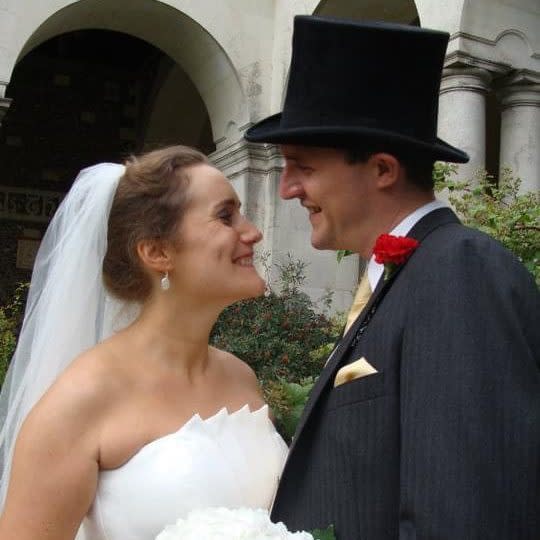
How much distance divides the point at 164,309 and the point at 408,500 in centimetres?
122

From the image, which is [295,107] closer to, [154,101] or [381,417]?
[381,417]

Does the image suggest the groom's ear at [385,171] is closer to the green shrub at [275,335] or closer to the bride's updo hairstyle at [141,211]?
the bride's updo hairstyle at [141,211]

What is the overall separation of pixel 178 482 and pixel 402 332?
0.94 meters

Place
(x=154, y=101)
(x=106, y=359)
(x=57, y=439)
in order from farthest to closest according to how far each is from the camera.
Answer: (x=154, y=101) < (x=106, y=359) < (x=57, y=439)

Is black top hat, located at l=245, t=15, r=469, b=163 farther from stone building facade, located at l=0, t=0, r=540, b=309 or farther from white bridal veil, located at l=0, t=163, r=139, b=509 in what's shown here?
stone building facade, located at l=0, t=0, r=540, b=309

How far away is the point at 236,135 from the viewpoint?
9.37 meters

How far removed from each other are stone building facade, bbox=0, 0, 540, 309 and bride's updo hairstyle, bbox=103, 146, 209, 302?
14.5ft

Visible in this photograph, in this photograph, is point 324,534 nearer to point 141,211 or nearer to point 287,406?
point 141,211

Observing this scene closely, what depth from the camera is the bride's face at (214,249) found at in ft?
8.11

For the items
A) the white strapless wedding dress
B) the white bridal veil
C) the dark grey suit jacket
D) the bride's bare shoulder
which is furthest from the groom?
the white bridal veil

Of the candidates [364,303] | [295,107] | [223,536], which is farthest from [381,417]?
[295,107]

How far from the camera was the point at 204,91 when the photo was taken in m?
9.83

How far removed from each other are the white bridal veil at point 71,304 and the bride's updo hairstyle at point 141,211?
3 centimetres

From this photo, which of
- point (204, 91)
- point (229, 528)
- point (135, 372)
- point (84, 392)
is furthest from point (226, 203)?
point (204, 91)
